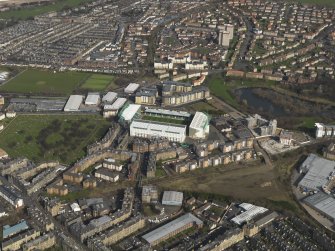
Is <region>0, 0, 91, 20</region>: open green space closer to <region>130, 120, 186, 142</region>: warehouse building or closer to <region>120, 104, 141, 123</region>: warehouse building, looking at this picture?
<region>120, 104, 141, 123</region>: warehouse building

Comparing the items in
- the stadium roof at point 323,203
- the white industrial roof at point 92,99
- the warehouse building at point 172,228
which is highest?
the white industrial roof at point 92,99

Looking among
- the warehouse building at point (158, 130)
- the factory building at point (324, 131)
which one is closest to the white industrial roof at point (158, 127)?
the warehouse building at point (158, 130)

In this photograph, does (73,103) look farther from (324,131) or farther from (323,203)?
(323,203)

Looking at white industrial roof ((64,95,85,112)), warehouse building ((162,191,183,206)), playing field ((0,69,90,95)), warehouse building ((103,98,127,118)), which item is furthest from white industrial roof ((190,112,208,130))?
playing field ((0,69,90,95))

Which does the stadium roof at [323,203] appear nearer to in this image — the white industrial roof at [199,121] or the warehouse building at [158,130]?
the white industrial roof at [199,121]

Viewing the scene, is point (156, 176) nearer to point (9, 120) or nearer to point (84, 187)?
point (84, 187)

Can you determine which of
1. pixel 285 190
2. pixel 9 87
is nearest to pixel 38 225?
pixel 285 190

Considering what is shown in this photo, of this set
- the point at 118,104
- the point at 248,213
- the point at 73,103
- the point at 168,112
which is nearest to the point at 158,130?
the point at 168,112
